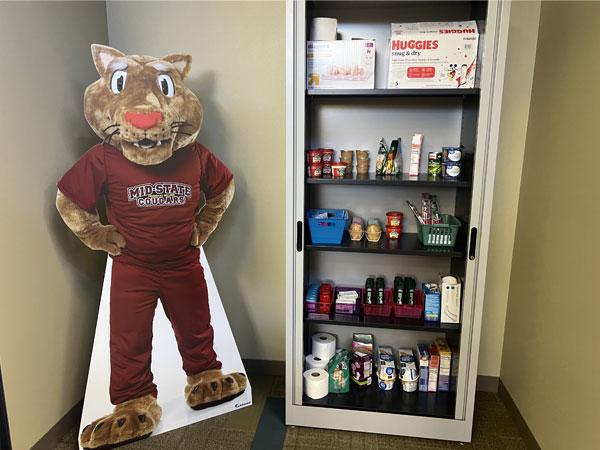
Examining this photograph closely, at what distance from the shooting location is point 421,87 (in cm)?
179

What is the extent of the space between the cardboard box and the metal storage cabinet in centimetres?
5

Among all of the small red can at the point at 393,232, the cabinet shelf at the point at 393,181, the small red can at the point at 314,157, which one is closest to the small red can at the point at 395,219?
the small red can at the point at 393,232

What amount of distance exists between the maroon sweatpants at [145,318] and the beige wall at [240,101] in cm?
45

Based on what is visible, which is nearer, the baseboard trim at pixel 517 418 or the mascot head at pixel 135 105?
the mascot head at pixel 135 105

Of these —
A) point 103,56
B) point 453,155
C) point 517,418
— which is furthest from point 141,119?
point 517,418

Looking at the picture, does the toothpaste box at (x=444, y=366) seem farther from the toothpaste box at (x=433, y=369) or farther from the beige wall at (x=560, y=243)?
the beige wall at (x=560, y=243)

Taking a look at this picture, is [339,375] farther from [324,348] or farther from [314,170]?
[314,170]

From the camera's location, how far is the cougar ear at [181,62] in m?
1.89

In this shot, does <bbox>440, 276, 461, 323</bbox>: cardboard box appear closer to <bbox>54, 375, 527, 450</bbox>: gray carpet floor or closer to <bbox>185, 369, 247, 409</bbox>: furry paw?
<bbox>54, 375, 527, 450</bbox>: gray carpet floor

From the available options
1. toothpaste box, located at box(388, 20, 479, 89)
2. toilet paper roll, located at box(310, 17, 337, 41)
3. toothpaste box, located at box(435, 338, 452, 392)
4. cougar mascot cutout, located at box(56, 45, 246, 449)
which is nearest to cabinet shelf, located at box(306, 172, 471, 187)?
toothpaste box, located at box(388, 20, 479, 89)

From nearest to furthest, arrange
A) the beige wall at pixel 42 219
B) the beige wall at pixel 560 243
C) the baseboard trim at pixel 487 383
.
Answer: the beige wall at pixel 560 243 → the beige wall at pixel 42 219 → the baseboard trim at pixel 487 383

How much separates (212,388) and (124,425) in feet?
1.35

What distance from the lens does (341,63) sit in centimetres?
182

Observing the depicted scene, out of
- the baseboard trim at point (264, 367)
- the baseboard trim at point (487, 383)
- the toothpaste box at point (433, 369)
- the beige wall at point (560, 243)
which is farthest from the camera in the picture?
the baseboard trim at point (264, 367)
